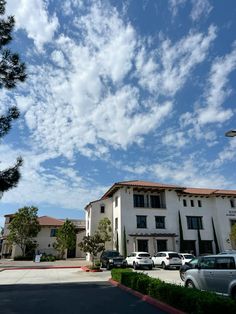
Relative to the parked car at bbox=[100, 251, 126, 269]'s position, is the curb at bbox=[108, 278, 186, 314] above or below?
below

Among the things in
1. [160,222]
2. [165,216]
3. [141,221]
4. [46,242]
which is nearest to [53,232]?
→ [46,242]

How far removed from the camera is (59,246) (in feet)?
145

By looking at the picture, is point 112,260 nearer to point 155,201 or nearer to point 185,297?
point 155,201

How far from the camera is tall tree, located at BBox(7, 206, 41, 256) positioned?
43.2 meters

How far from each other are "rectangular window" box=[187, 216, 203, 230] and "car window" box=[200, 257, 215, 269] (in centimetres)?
2846

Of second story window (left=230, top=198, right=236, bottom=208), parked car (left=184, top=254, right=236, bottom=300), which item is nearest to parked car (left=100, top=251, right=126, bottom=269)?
parked car (left=184, top=254, right=236, bottom=300)

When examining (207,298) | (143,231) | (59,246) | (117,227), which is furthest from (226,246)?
(207,298)

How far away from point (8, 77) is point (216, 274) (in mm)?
11664

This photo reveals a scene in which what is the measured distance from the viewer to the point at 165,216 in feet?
123

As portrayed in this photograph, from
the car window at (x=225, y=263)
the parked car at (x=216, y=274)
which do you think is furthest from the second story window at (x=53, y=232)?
the car window at (x=225, y=263)

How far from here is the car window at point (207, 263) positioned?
1023cm

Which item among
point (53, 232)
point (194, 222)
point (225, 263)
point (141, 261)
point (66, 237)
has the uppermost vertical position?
point (53, 232)

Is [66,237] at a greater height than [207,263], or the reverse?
[66,237]

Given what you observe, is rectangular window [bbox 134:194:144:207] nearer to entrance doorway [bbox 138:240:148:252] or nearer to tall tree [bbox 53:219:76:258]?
entrance doorway [bbox 138:240:148:252]
